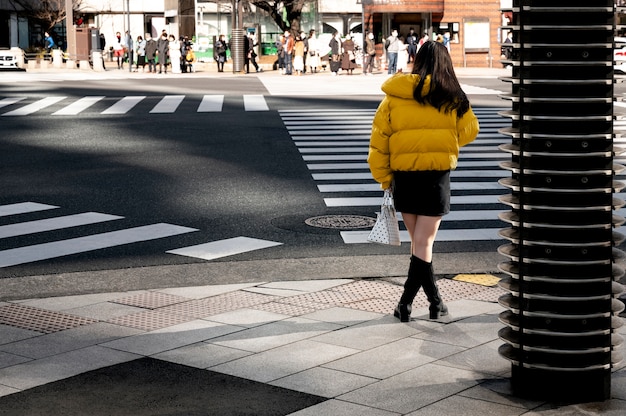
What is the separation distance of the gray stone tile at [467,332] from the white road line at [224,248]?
301cm

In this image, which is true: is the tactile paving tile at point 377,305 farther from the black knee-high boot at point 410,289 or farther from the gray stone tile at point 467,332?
the gray stone tile at point 467,332

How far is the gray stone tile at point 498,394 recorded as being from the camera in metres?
5.27

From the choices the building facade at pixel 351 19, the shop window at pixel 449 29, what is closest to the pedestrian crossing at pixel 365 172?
the building facade at pixel 351 19

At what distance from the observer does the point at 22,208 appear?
1230cm

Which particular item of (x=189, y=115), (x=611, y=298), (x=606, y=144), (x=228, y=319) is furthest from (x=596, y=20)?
(x=189, y=115)

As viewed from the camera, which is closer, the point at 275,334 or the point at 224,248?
the point at 275,334

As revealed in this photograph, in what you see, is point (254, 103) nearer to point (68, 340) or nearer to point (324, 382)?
point (68, 340)

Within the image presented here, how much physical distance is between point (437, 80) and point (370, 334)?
5.03ft

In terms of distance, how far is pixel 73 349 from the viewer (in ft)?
20.9

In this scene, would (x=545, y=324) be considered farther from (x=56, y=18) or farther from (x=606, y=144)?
(x=56, y=18)

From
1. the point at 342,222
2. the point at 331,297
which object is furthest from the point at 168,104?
the point at 331,297

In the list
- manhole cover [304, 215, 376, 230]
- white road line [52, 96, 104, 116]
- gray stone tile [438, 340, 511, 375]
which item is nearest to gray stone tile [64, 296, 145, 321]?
gray stone tile [438, 340, 511, 375]

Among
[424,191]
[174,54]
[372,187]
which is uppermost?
[174,54]

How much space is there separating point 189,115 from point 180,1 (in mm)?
55258
